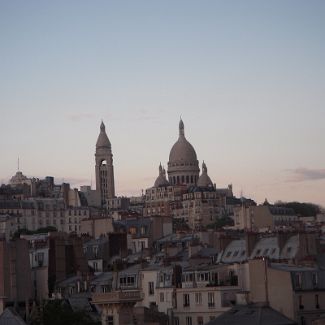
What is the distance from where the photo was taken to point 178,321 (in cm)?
5956

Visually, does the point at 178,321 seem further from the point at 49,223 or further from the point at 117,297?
the point at 49,223

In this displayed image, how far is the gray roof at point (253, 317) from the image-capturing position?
170ft

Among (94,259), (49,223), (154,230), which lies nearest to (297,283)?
(94,259)

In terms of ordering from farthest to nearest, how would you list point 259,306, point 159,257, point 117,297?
point 159,257
point 259,306
point 117,297

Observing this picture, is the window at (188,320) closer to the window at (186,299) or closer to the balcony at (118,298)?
the window at (186,299)

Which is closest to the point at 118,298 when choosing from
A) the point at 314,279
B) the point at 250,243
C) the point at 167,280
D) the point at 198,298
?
the point at 314,279

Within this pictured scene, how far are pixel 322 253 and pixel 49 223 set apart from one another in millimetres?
122894

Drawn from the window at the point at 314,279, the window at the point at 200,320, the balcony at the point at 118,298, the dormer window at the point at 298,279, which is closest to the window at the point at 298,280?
the dormer window at the point at 298,279

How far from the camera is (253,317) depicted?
52219 millimetres

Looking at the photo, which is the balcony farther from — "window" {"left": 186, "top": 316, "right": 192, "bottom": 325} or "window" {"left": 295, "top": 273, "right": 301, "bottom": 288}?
"window" {"left": 186, "top": 316, "right": 192, "bottom": 325}

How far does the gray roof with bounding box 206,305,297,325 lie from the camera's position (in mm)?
51844

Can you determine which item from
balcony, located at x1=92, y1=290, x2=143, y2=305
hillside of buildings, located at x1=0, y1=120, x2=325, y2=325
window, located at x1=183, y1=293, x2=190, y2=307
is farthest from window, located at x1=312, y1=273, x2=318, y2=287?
balcony, located at x1=92, y1=290, x2=143, y2=305

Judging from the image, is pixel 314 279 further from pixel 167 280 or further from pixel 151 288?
pixel 151 288

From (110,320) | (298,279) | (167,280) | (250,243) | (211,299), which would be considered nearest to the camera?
(110,320)
